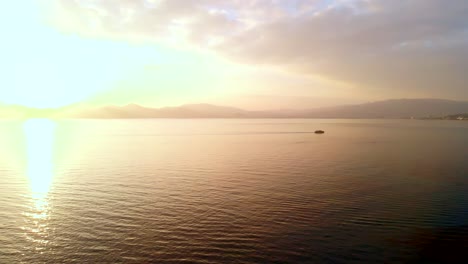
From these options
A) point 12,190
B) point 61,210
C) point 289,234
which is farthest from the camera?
point 12,190

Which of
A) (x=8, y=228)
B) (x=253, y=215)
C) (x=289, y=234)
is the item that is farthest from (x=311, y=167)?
(x=8, y=228)

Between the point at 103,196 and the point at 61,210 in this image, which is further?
the point at 103,196

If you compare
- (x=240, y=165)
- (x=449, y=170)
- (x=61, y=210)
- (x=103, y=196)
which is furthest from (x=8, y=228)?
(x=449, y=170)

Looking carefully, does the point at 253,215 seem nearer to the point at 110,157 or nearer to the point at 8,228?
the point at 8,228

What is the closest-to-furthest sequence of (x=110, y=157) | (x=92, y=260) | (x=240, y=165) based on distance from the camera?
(x=92, y=260) < (x=240, y=165) < (x=110, y=157)

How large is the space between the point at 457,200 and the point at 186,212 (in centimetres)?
2851

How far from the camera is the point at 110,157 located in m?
68.1

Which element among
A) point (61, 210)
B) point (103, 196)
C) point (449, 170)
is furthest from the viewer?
point (449, 170)

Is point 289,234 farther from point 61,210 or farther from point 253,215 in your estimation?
point 61,210

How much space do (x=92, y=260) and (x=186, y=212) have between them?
10.3 meters

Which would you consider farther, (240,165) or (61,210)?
(240,165)

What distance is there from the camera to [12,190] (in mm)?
38719

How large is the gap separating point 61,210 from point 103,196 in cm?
551

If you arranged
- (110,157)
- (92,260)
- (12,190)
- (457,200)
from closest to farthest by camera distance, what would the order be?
(92,260) < (457,200) < (12,190) < (110,157)
